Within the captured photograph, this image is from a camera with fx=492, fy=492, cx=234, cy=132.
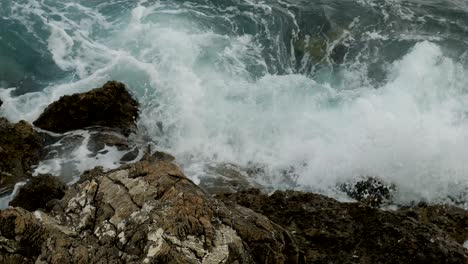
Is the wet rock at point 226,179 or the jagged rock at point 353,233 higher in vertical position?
the jagged rock at point 353,233

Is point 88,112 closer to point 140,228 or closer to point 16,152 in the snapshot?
point 16,152

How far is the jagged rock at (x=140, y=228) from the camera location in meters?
5.40

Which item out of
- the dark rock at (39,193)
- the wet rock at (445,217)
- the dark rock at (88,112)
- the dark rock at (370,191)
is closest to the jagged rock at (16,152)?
the dark rock at (88,112)

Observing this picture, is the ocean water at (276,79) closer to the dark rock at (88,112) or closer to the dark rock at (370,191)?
the dark rock at (370,191)

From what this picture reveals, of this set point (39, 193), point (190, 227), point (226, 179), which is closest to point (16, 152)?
point (39, 193)

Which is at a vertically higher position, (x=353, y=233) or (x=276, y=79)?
(x=353, y=233)

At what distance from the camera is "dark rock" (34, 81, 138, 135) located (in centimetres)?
1273

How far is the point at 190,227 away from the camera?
222 inches

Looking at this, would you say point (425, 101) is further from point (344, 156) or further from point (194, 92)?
point (194, 92)

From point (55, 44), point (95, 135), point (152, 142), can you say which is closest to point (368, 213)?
point (152, 142)

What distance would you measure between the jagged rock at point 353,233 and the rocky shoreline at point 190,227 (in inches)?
0.6

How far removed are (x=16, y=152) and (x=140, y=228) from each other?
699cm

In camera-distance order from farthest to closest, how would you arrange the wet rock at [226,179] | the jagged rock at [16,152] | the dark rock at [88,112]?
the dark rock at [88,112] < the wet rock at [226,179] < the jagged rock at [16,152]

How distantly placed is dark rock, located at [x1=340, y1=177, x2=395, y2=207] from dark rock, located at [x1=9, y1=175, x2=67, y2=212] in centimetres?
637
